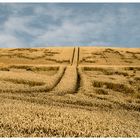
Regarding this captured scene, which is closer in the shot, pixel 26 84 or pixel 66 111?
pixel 66 111

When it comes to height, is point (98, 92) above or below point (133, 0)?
below

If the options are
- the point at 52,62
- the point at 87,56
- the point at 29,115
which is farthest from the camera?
the point at 87,56

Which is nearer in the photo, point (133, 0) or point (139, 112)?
point (133, 0)

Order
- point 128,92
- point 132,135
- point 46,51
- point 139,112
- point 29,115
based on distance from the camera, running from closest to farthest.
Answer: point 132,135 < point 29,115 < point 139,112 < point 128,92 < point 46,51

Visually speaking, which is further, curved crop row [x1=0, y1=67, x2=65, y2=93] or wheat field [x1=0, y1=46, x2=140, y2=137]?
curved crop row [x1=0, y1=67, x2=65, y2=93]

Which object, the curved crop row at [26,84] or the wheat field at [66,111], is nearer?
the wheat field at [66,111]

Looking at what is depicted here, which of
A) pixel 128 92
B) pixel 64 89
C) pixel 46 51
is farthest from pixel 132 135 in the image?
pixel 46 51

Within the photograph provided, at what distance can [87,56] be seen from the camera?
39.2 metres

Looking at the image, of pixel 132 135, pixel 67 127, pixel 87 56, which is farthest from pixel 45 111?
pixel 87 56

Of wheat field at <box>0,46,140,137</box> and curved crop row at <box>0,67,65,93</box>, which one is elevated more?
curved crop row at <box>0,67,65,93</box>

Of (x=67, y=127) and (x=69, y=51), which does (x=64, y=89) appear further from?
(x=69, y=51)

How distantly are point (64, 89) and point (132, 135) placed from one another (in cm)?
764

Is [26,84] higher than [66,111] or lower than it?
higher

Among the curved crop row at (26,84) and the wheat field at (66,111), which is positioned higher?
the curved crop row at (26,84)
